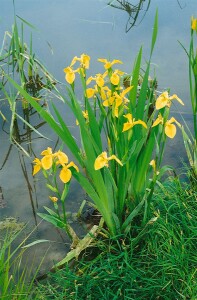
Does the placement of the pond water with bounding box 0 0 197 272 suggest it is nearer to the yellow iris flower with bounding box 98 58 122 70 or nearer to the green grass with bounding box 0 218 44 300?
the green grass with bounding box 0 218 44 300

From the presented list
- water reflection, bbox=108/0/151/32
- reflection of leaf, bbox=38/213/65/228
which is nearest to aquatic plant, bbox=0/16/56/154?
reflection of leaf, bbox=38/213/65/228

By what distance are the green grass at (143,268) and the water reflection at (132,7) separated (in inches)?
99.8

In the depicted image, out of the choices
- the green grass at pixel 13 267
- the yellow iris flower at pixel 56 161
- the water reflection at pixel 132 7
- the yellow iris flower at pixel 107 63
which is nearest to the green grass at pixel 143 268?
the green grass at pixel 13 267

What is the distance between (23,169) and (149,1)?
2.42m

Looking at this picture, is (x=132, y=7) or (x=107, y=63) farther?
(x=132, y=7)

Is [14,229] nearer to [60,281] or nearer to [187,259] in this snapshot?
[60,281]

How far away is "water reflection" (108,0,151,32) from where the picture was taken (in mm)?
4074

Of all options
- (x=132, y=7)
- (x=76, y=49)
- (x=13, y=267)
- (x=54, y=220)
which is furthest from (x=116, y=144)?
(x=132, y=7)

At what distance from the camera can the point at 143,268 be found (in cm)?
172

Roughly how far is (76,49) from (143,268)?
7.34 ft

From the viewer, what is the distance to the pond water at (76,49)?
225 cm

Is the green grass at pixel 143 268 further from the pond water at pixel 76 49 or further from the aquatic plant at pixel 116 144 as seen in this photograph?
the pond water at pixel 76 49

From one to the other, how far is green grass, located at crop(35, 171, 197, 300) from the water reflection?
253 cm

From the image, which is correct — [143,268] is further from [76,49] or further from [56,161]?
[76,49]
